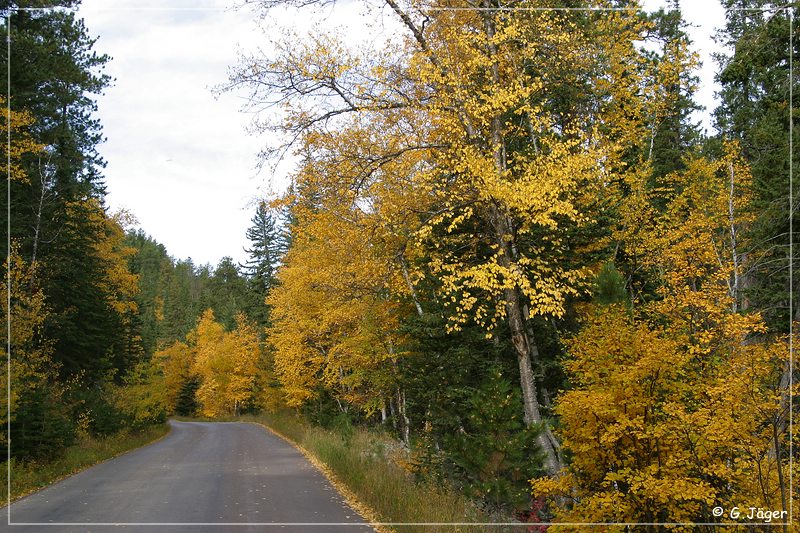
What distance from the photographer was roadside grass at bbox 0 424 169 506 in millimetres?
13562

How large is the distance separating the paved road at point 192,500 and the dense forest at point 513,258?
2.19 metres

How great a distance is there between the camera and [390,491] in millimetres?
10109

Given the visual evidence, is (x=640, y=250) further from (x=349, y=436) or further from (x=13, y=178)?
(x=13, y=178)

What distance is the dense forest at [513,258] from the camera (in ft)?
23.6

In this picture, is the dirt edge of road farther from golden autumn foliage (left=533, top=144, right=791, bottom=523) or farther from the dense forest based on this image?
golden autumn foliage (left=533, top=144, right=791, bottom=523)

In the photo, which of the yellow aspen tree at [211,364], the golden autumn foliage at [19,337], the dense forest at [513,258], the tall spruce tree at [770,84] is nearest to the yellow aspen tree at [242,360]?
the yellow aspen tree at [211,364]

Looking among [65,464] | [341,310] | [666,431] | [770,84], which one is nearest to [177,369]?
[65,464]

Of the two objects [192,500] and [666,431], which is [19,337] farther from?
[666,431]

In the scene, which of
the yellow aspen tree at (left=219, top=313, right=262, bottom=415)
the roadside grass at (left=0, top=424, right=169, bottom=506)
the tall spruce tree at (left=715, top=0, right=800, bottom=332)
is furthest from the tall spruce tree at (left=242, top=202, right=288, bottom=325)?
the tall spruce tree at (left=715, top=0, right=800, bottom=332)

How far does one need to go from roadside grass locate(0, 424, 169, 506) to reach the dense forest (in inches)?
21.4

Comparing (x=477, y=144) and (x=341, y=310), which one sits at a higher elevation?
(x=477, y=144)

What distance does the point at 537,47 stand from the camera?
436 inches

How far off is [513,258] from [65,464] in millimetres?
14266

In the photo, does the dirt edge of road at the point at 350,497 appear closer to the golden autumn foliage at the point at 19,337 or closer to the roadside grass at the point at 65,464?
the roadside grass at the point at 65,464
